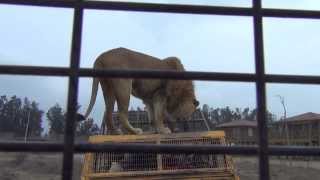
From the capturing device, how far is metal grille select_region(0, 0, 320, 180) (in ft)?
6.91

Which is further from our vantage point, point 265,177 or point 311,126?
point 311,126

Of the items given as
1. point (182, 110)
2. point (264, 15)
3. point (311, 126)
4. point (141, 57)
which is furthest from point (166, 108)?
point (311, 126)

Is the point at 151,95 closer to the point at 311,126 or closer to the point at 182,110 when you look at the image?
the point at 182,110

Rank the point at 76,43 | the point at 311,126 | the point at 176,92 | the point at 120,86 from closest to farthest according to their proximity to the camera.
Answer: the point at 76,43 → the point at 120,86 → the point at 176,92 → the point at 311,126

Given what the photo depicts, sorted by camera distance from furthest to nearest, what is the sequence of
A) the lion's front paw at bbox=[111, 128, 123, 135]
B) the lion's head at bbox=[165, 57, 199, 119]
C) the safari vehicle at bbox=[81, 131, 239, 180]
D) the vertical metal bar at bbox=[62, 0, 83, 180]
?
the lion's head at bbox=[165, 57, 199, 119] → the lion's front paw at bbox=[111, 128, 123, 135] → the safari vehicle at bbox=[81, 131, 239, 180] → the vertical metal bar at bbox=[62, 0, 83, 180]

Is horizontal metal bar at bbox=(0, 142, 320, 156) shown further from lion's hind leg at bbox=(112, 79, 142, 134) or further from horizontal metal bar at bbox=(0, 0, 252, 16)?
lion's hind leg at bbox=(112, 79, 142, 134)

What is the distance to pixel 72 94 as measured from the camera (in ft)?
6.95

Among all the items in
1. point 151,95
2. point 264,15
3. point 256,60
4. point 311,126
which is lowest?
point 256,60

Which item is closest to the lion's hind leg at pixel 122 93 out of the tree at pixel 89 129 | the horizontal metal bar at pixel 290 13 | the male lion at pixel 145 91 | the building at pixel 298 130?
the male lion at pixel 145 91

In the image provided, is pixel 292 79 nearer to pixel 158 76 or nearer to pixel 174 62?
pixel 158 76

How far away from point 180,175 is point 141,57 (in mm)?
2150

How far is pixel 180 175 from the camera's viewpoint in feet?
23.6

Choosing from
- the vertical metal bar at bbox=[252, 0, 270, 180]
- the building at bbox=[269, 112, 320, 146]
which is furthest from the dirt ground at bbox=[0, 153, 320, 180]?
the vertical metal bar at bbox=[252, 0, 270, 180]

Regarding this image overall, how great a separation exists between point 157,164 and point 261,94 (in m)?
5.16
